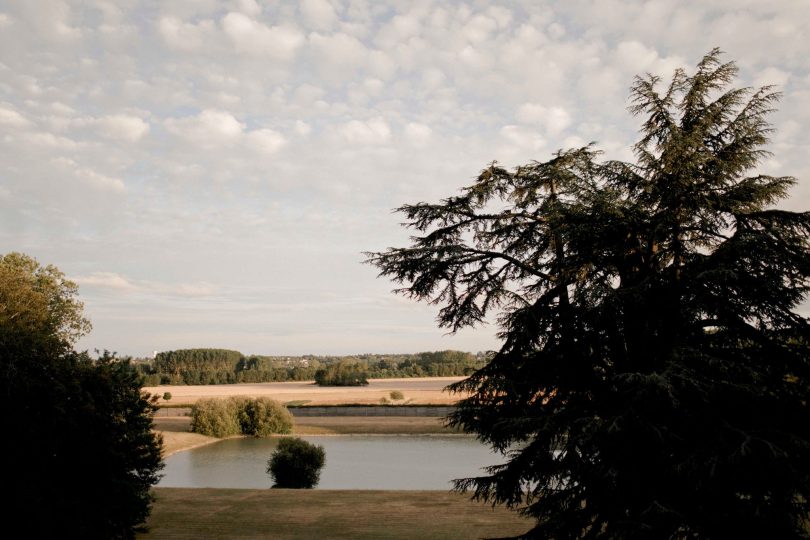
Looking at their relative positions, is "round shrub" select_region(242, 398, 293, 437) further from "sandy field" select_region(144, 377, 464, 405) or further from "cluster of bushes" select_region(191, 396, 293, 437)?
"sandy field" select_region(144, 377, 464, 405)

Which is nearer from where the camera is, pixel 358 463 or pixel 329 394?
pixel 358 463

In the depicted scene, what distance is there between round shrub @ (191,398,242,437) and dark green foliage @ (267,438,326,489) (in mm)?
20480

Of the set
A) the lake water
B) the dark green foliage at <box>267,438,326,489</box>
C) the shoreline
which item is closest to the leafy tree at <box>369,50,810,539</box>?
the dark green foliage at <box>267,438,326,489</box>

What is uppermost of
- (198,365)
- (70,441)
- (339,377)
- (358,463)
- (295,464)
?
(70,441)

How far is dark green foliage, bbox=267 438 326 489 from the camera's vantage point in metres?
22.2

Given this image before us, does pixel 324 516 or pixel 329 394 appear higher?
pixel 324 516

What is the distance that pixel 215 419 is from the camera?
135 feet

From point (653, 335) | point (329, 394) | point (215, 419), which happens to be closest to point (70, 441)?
point (653, 335)

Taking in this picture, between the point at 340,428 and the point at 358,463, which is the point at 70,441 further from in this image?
the point at 340,428

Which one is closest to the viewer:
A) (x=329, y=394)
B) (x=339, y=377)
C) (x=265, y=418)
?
(x=265, y=418)

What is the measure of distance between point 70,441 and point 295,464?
12.6 meters

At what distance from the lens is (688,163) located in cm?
827

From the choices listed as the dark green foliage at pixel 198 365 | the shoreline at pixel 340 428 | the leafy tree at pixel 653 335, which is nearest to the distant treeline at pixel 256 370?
the dark green foliage at pixel 198 365

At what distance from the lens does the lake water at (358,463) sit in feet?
87.3
